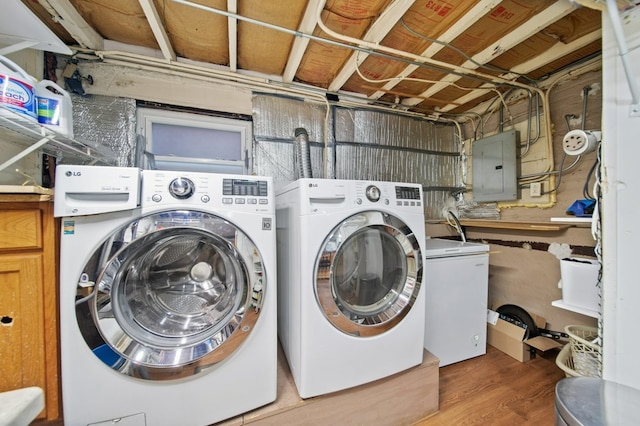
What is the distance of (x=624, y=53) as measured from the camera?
0.77 metres

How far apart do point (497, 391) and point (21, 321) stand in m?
2.19

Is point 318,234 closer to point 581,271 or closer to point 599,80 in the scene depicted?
point 581,271

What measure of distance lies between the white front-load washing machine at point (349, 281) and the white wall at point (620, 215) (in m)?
0.68

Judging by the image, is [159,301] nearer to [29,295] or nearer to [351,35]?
[29,295]

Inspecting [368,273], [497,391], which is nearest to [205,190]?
[368,273]

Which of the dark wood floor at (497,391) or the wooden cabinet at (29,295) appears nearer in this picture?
the wooden cabinet at (29,295)

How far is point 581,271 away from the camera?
50.3 inches

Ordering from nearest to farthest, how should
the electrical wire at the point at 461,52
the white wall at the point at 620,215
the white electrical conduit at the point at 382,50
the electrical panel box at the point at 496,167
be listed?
the white wall at the point at 620,215, the white electrical conduit at the point at 382,50, the electrical wire at the point at 461,52, the electrical panel box at the point at 496,167

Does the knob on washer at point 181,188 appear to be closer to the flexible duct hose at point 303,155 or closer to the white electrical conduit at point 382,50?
the white electrical conduit at point 382,50

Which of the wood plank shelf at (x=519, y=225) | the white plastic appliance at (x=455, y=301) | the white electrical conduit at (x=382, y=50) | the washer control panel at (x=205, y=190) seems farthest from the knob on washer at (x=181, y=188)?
the wood plank shelf at (x=519, y=225)

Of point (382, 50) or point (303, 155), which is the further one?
point (303, 155)

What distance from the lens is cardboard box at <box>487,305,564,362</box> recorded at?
158 cm

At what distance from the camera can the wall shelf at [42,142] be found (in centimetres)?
79

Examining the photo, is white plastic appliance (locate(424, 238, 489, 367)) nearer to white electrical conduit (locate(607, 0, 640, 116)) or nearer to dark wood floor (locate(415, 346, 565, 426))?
dark wood floor (locate(415, 346, 565, 426))
